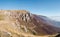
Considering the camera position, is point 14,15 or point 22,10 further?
point 22,10

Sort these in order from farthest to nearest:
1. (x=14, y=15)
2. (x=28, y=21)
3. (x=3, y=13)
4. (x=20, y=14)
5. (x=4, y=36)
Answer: (x=28, y=21) → (x=20, y=14) → (x=14, y=15) → (x=3, y=13) → (x=4, y=36)

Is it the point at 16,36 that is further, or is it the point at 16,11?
the point at 16,11

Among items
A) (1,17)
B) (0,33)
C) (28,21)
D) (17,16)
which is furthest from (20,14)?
(0,33)

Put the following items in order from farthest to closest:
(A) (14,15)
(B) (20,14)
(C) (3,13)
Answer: (B) (20,14)
(A) (14,15)
(C) (3,13)

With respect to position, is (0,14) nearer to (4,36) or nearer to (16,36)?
(16,36)

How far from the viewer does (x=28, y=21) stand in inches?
6747

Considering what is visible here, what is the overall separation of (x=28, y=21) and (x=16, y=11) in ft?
71.6

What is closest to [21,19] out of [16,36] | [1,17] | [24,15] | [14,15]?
[24,15]

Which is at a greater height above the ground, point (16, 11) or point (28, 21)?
point (16, 11)

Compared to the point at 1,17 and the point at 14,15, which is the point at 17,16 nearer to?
the point at 14,15

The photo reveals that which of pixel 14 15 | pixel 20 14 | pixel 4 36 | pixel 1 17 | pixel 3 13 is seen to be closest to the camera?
pixel 4 36

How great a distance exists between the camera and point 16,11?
155 metres

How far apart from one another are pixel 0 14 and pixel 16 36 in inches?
1836

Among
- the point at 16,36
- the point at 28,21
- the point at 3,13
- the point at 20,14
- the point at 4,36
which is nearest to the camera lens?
the point at 4,36
